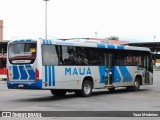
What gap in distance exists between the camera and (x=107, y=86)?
23.5m

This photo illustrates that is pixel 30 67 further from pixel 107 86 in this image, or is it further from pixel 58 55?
pixel 107 86

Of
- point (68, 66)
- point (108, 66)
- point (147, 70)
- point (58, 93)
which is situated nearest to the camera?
point (68, 66)

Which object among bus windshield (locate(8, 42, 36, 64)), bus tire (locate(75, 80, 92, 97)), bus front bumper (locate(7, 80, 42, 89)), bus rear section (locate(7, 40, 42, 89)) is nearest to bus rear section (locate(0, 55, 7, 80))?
bus tire (locate(75, 80, 92, 97))

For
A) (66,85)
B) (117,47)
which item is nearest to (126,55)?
(117,47)

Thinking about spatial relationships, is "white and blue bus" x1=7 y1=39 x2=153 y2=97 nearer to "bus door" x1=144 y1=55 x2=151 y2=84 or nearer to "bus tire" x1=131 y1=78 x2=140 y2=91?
"bus tire" x1=131 y1=78 x2=140 y2=91

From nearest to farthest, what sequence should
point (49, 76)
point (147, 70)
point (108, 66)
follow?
point (49, 76) < point (108, 66) < point (147, 70)

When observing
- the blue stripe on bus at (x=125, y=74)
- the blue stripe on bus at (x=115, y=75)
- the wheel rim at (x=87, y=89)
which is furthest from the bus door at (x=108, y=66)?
the wheel rim at (x=87, y=89)

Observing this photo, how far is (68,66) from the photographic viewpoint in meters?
20.5

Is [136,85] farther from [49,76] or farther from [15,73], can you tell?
[15,73]

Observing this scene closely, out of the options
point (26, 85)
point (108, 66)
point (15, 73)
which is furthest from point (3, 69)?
point (26, 85)

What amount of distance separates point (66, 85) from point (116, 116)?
6.76 meters

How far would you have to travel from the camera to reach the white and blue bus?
62.3 feet

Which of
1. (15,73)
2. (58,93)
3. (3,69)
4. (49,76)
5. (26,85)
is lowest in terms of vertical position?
(3,69)

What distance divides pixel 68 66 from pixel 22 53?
235 centimetres
